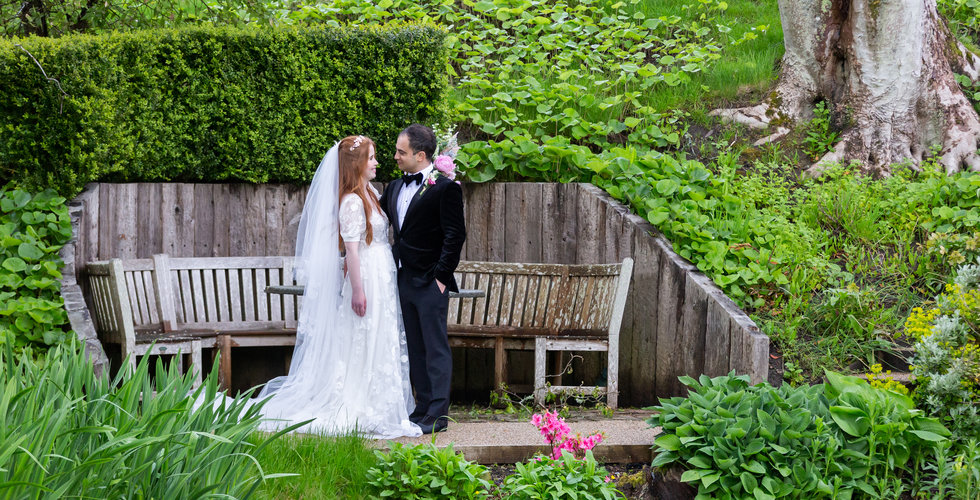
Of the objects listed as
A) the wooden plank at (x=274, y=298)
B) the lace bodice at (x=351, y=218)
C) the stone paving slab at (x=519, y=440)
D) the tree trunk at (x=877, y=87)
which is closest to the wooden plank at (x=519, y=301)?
the stone paving slab at (x=519, y=440)

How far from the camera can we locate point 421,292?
5074 mm

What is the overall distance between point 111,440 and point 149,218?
445 cm

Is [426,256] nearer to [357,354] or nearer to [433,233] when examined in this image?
[433,233]

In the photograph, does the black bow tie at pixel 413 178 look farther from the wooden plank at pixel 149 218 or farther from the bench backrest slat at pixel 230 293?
the wooden plank at pixel 149 218

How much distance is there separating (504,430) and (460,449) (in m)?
0.52

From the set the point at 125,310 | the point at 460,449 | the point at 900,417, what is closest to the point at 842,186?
the point at 900,417

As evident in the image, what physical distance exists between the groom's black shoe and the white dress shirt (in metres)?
1.23

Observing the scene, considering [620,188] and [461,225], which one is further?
[620,188]

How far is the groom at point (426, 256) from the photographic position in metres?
4.93

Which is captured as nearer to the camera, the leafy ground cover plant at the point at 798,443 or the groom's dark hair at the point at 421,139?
the leafy ground cover plant at the point at 798,443

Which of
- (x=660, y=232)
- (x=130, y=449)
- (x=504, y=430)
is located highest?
(x=660, y=232)

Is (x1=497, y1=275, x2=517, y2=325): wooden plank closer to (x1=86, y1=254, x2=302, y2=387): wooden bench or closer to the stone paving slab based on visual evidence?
the stone paving slab

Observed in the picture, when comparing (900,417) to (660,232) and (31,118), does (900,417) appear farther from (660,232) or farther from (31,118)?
(31,118)

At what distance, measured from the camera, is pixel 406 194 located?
514cm
